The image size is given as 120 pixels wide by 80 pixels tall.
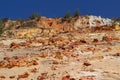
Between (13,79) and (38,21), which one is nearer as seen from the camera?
(13,79)

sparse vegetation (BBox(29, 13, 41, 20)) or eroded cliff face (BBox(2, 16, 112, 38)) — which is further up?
sparse vegetation (BBox(29, 13, 41, 20))

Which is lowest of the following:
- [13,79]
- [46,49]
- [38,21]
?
[13,79]

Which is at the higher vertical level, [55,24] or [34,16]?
[34,16]

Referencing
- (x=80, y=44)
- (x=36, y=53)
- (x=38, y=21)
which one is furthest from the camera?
(x=38, y=21)

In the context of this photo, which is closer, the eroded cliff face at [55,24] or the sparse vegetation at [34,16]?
the eroded cliff face at [55,24]

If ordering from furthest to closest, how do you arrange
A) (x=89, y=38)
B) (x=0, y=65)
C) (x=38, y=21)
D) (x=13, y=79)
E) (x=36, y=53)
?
(x=38, y=21)
(x=89, y=38)
(x=36, y=53)
(x=0, y=65)
(x=13, y=79)

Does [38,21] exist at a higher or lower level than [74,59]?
higher

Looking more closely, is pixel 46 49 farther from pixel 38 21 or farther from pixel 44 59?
pixel 38 21

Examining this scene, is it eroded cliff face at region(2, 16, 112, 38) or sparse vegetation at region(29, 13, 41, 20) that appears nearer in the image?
eroded cliff face at region(2, 16, 112, 38)

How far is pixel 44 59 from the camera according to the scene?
2709 cm

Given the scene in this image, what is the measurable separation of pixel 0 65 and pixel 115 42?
31.3 feet

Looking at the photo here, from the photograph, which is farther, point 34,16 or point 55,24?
point 34,16

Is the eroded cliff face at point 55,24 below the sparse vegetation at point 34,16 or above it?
below

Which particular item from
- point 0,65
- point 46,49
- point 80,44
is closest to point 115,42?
point 80,44
